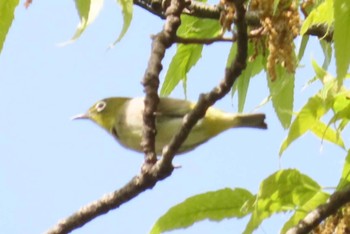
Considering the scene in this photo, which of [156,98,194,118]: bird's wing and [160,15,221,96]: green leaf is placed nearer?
[160,15,221,96]: green leaf

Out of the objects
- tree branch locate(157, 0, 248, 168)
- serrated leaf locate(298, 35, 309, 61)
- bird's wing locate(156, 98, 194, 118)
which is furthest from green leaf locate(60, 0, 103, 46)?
bird's wing locate(156, 98, 194, 118)

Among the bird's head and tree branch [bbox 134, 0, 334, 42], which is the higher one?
tree branch [bbox 134, 0, 334, 42]

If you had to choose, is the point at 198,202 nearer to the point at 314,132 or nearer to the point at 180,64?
the point at 314,132

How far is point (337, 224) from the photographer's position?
7.04 feet

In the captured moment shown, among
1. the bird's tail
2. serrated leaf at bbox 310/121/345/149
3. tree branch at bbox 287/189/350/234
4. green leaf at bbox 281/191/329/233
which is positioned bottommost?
the bird's tail

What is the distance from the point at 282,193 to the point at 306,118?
24 centimetres

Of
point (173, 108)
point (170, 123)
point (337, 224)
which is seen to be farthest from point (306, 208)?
point (173, 108)

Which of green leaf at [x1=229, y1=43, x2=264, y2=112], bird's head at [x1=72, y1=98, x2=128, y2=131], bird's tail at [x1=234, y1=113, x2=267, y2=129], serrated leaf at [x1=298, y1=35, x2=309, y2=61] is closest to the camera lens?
serrated leaf at [x1=298, y1=35, x2=309, y2=61]

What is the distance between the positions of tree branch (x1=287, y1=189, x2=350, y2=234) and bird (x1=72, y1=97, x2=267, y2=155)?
1.57 meters

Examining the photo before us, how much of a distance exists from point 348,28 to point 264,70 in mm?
1037

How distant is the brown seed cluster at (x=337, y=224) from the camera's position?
2078 millimetres

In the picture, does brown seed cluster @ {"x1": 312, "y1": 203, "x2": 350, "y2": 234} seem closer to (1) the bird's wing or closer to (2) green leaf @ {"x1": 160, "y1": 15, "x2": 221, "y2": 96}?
(2) green leaf @ {"x1": 160, "y1": 15, "x2": 221, "y2": 96}

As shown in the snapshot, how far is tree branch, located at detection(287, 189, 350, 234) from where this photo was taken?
2.11m

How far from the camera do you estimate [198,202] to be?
2305 mm
